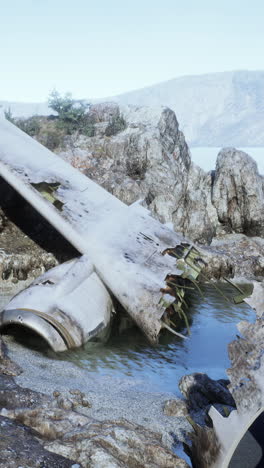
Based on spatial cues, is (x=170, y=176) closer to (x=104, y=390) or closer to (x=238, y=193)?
(x=238, y=193)

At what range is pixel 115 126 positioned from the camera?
96.6ft

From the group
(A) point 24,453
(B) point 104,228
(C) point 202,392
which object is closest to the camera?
(A) point 24,453

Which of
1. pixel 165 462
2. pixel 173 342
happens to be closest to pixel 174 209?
pixel 173 342

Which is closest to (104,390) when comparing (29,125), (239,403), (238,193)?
(239,403)

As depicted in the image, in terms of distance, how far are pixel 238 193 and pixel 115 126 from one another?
8.23 m

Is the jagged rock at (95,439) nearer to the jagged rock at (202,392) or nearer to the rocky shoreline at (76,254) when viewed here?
the rocky shoreline at (76,254)

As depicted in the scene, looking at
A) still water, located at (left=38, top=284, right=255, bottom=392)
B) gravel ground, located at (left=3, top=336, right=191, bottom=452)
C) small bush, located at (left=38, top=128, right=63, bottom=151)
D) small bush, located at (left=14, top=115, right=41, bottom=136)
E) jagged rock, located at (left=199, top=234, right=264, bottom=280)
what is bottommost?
jagged rock, located at (left=199, top=234, right=264, bottom=280)

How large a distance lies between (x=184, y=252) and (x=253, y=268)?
6.35m

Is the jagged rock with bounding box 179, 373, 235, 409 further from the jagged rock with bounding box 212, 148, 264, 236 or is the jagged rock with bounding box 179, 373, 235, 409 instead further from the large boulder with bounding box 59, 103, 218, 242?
the jagged rock with bounding box 212, 148, 264, 236

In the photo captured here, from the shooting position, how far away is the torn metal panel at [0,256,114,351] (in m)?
12.7

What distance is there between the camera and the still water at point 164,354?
1195cm

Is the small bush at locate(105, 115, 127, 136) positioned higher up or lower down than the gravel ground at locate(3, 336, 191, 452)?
higher up

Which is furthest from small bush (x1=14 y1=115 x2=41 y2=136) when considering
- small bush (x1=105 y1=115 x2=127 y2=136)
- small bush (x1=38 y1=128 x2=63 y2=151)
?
small bush (x1=105 y1=115 x2=127 y2=136)

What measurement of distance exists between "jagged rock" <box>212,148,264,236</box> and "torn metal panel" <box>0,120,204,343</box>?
10.8 metres
